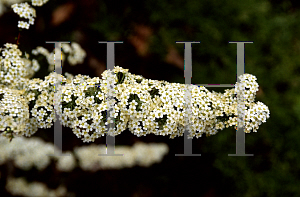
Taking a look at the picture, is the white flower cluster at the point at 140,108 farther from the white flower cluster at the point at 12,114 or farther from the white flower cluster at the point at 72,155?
the white flower cluster at the point at 72,155

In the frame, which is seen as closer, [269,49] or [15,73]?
[15,73]

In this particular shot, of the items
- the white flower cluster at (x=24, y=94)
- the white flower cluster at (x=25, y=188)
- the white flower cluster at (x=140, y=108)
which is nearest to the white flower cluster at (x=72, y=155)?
the white flower cluster at (x=25, y=188)

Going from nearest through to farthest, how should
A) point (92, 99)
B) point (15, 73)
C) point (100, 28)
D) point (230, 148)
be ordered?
1. point (92, 99)
2. point (15, 73)
3. point (230, 148)
4. point (100, 28)

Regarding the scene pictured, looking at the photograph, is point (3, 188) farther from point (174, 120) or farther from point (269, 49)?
point (269, 49)

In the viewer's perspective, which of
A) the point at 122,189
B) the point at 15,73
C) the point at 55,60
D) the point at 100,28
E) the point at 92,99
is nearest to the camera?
the point at 92,99

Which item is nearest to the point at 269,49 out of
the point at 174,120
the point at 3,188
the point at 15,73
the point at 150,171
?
the point at 150,171

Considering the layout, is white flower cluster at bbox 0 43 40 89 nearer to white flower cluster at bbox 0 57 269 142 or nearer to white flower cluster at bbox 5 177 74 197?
white flower cluster at bbox 0 57 269 142

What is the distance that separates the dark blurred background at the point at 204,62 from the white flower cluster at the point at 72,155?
0.88 ft

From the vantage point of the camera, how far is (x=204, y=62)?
2193 millimetres

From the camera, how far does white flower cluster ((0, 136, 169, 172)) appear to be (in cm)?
130

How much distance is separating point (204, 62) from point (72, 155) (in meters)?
1.30

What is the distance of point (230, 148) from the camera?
194 cm

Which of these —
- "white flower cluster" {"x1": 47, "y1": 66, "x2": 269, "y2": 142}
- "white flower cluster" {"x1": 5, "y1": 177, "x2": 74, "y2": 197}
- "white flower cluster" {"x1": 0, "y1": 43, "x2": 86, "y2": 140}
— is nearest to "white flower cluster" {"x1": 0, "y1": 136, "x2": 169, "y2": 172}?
"white flower cluster" {"x1": 5, "y1": 177, "x2": 74, "y2": 197}

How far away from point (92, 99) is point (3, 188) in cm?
96
